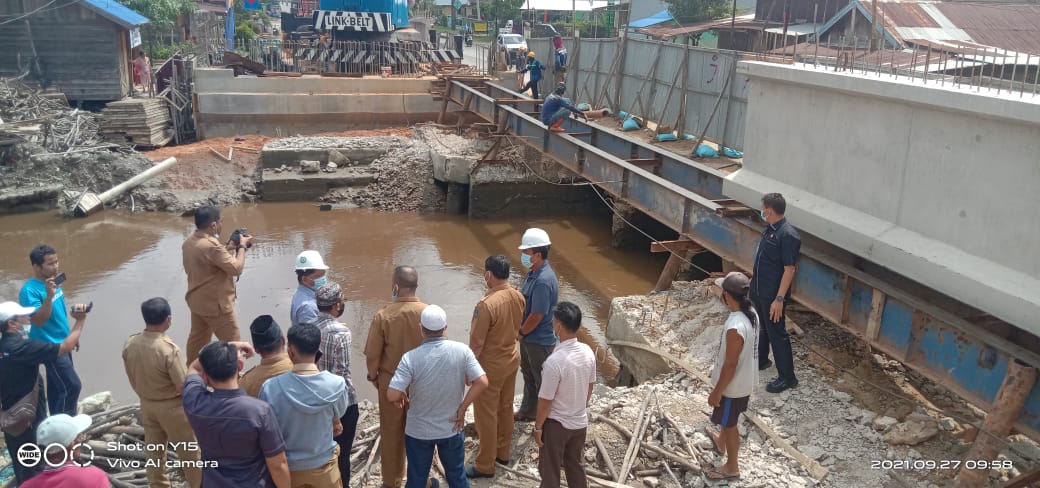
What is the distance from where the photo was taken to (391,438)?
471 centimetres

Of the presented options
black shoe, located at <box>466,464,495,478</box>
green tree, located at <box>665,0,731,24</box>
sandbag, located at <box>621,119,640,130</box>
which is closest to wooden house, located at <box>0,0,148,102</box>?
sandbag, located at <box>621,119,640,130</box>

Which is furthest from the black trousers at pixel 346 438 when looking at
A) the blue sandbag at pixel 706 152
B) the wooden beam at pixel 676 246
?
the blue sandbag at pixel 706 152

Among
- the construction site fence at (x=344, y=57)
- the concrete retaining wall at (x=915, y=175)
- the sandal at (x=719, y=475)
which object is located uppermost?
the construction site fence at (x=344, y=57)

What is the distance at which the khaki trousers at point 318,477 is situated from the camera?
12.2ft

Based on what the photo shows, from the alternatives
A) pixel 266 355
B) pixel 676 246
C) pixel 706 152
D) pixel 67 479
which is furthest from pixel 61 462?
pixel 706 152

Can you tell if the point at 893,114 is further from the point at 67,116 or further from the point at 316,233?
the point at 67,116

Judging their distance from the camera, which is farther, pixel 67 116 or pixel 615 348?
pixel 67 116

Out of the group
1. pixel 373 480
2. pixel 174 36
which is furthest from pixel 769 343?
pixel 174 36

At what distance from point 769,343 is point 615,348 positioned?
1.73 m

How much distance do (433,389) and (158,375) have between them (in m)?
1.60

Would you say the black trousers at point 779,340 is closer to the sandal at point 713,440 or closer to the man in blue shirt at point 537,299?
the sandal at point 713,440

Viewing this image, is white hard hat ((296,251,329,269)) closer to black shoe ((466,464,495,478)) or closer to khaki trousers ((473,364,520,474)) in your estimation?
khaki trousers ((473,364,520,474))

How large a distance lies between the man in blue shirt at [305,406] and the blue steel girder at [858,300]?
3995mm

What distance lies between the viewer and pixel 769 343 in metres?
6.21
